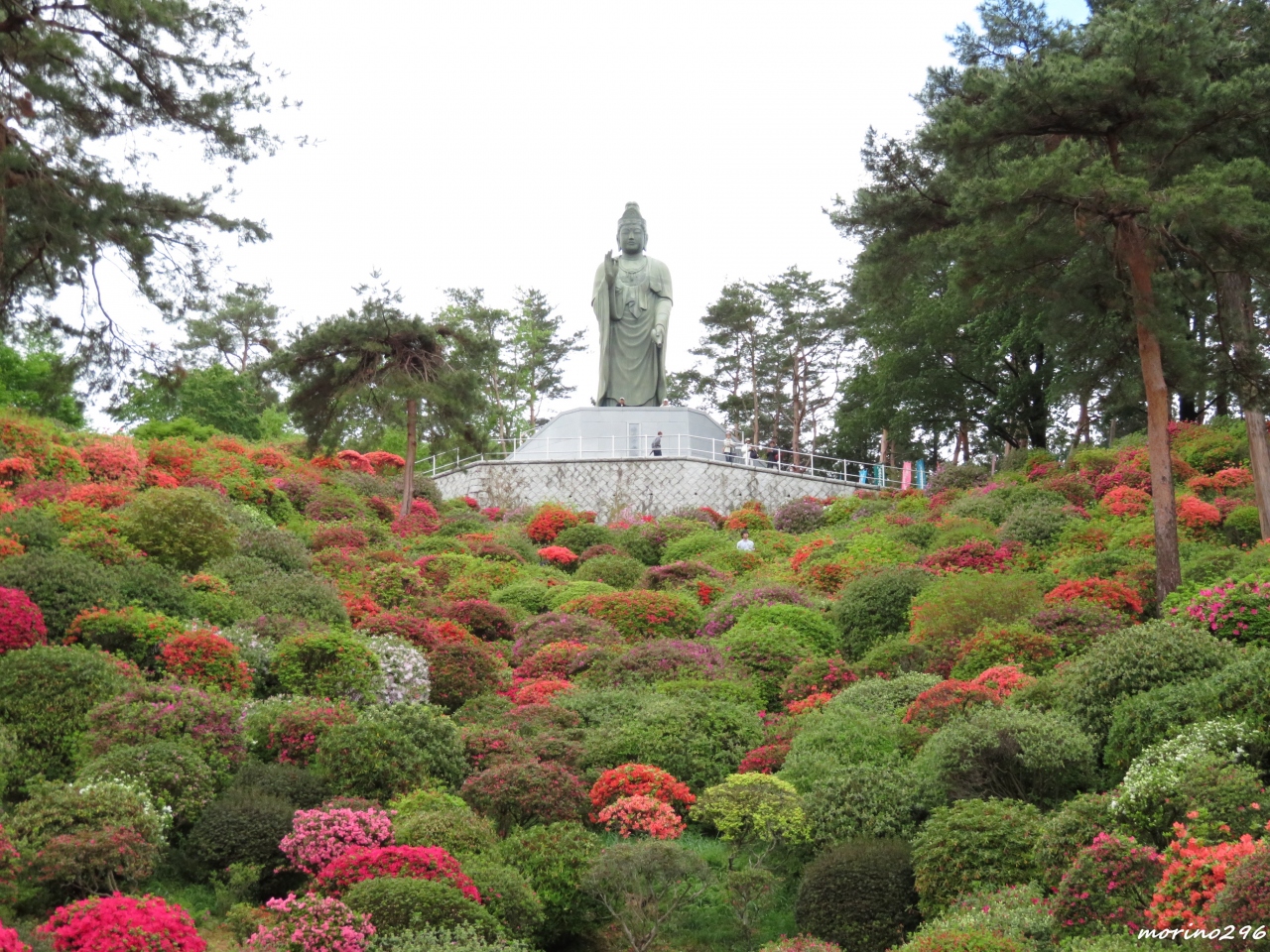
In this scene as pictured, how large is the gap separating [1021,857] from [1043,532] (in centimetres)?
1192

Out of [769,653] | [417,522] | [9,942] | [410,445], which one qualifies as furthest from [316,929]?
[410,445]

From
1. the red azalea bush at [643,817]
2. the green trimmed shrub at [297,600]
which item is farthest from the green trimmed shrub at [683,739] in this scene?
the green trimmed shrub at [297,600]

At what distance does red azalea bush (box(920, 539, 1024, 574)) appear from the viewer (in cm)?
2059

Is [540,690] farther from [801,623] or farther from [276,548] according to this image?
[276,548]

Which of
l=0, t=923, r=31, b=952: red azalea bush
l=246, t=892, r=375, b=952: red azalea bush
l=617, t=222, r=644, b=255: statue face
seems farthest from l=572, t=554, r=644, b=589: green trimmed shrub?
l=0, t=923, r=31, b=952: red azalea bush

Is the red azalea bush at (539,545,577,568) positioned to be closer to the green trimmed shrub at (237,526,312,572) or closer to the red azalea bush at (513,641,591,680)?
the green trimmed shrub at (237,526,312,572)

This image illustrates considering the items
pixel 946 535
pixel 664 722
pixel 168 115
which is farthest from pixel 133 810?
pixel 946 535

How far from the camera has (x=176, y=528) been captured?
737 inches

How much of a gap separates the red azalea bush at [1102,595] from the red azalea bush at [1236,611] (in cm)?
223

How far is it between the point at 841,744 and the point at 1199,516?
981cm

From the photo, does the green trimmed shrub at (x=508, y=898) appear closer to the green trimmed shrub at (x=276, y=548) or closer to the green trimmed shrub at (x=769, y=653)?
the green trimmed shrub at (x=769, y=653)

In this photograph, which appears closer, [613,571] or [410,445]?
[613,571]

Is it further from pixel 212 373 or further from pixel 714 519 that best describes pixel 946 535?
pixel 212 373

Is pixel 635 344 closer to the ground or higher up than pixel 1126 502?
higher up
